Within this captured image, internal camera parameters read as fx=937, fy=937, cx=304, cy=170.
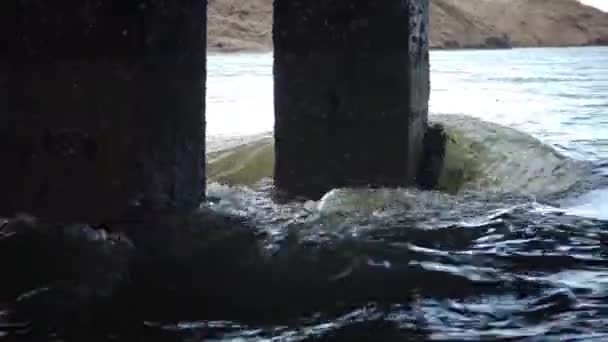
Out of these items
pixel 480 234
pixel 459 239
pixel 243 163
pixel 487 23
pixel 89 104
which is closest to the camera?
pixel 89 104

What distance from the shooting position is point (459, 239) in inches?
253

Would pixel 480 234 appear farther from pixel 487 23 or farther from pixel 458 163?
pixel 487 23

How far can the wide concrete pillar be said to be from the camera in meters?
7.58

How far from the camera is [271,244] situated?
6074 millimetres

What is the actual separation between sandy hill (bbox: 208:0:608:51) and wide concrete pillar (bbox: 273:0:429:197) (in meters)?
54.8

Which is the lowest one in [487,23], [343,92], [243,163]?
[487,23]

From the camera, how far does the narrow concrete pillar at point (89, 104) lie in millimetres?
5559

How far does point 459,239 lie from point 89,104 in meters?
2.63

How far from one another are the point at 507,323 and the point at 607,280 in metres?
1.15

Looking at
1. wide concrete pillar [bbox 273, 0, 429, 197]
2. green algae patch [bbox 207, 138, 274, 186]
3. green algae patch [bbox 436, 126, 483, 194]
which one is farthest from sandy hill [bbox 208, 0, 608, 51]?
wide concrete pillar [bbox 273, 0, 429, 197]

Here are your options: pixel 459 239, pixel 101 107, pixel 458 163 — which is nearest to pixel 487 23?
pixel 458 163

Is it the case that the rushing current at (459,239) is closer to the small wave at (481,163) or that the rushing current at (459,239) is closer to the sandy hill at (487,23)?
the small wave at (481,163)

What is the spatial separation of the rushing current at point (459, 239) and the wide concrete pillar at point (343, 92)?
11.0 inches

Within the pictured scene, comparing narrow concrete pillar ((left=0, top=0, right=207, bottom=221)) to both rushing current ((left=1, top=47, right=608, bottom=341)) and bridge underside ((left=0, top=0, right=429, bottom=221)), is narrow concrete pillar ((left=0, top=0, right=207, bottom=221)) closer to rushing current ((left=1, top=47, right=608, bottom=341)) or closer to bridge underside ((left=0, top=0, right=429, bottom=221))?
bridge underside ((left=0, top=0, right=429, bottom=221))
